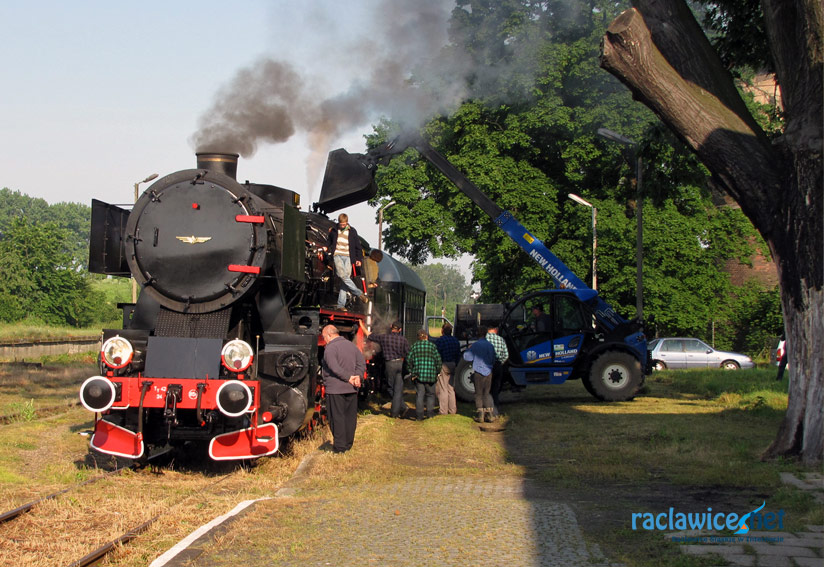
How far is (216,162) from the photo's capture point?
33.0ft

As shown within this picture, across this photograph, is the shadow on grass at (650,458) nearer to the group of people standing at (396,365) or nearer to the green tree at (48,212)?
the group of people standing at (396,365)

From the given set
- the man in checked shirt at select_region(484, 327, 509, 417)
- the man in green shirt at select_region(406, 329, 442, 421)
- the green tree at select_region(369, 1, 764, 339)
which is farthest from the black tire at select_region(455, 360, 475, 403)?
the green tree at select_region(369, 1, 764, 339)

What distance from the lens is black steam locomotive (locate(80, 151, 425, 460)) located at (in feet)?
28.1

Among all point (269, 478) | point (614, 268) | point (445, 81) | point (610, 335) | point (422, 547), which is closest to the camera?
point (422, 547)

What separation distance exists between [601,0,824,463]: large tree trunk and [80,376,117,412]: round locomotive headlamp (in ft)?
20.6

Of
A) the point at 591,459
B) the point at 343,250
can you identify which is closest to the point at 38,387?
the point at 343,250

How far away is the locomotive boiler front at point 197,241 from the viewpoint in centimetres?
922

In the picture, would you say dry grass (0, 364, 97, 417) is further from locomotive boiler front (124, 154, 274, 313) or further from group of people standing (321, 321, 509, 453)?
group of people standing (321, 321, 509, 453)

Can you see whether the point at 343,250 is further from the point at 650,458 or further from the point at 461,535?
Result: the point at 461,535

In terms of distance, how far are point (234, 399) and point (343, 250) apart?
402 centimetres

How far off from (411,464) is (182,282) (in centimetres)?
335

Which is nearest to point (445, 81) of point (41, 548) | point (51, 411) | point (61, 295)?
point (51, 411)

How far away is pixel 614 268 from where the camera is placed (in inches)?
1077

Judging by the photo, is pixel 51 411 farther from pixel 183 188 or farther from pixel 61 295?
pixel 61 295
